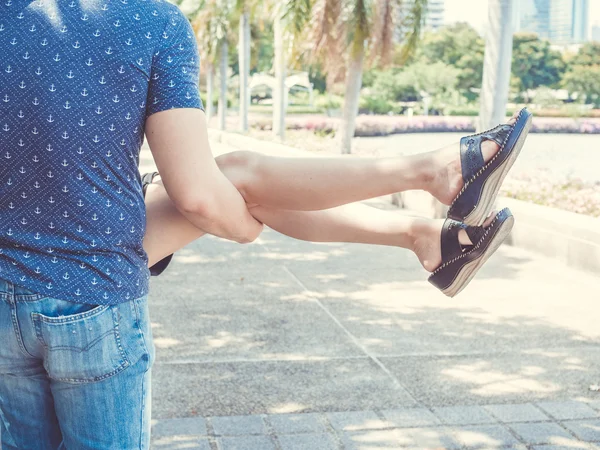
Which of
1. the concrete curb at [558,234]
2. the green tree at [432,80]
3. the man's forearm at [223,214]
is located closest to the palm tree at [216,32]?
the green tree at [432,80]

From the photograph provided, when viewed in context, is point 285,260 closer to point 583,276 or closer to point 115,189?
point 583,276

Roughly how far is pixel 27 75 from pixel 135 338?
583 millimetres

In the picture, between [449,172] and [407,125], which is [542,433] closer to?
[449,172]

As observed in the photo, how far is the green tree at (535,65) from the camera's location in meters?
64.6

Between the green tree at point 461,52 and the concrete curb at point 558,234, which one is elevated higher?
the green tree at point 461,52

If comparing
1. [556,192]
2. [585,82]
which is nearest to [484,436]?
[556,192]

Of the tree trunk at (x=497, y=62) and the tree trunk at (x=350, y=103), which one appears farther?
the tree trunk at (x=350, y=103)

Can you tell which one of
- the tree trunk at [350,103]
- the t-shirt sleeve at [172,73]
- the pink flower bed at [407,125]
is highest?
the t-shirt sleeve at [172,73]

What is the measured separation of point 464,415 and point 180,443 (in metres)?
1.27

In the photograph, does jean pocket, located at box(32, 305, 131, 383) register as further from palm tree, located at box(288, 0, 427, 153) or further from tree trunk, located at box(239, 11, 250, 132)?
tree trunk, located at box(239, 11, 250, 132)

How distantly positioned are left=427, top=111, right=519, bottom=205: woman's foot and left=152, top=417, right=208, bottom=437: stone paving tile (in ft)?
5.45

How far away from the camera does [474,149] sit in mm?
2553

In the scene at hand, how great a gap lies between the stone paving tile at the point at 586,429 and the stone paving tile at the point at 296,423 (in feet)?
3.47

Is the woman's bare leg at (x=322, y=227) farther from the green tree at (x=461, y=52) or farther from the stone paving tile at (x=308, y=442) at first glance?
the green tree at (x=461, y=52)
